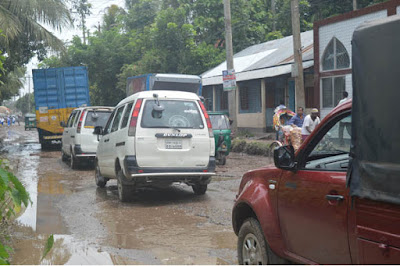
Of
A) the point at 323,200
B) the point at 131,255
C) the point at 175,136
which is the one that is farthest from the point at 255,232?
the point at 175,136

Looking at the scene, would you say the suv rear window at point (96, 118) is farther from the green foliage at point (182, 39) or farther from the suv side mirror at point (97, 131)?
the green foliage at point (182, 39)

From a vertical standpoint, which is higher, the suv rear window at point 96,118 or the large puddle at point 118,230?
the suv rear window at point 96,118

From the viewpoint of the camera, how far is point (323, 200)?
335 cm

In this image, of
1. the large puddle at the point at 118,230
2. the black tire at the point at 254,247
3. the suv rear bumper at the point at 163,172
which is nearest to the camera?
the black tire at the point at 254,247

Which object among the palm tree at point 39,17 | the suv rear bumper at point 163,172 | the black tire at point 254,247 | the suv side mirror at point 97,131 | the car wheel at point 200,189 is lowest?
the car wheel at point 200,189

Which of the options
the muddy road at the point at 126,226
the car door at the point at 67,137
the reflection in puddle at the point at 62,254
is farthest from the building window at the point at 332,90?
the reflection in puddle at the point at 62,254

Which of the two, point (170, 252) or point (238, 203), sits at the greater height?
point (238, 203)

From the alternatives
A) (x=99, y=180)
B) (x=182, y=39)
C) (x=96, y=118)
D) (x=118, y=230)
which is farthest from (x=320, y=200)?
(x=182, y=39)

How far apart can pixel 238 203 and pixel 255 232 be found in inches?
15.6

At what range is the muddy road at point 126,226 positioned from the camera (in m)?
5.45

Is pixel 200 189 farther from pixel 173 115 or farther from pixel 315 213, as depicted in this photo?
pixel 315 213

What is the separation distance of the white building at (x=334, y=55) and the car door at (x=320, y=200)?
48.8 feet

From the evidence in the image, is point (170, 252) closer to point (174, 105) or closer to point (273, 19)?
point (174, 105)

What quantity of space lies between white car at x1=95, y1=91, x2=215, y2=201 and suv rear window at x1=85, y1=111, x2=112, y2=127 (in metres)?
5.51
